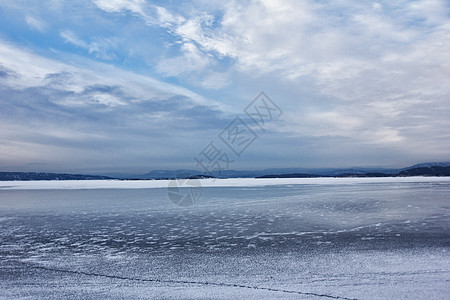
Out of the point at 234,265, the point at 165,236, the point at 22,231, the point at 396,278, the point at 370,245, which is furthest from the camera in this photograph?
the point at 22,231

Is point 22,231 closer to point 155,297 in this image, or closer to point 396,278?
point 155,297

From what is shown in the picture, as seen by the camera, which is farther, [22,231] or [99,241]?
[22,231]

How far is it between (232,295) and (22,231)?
608 centimetres

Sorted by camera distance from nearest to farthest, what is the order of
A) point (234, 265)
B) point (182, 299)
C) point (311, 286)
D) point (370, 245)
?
point (182, 299)
point (311, 286)
point (234, 265)
point (370, 245)

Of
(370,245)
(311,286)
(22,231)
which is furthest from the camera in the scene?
(22,231)

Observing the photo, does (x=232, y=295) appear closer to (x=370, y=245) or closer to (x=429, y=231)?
(x=370, y=245)

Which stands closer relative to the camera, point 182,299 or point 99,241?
point 182,299

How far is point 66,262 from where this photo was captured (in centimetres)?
484

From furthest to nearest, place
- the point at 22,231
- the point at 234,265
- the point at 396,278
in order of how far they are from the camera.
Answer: the point at 22,231, the point at 234,265, the point at 396,278

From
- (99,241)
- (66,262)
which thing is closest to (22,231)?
(99,241)

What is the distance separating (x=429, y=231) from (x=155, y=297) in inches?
243

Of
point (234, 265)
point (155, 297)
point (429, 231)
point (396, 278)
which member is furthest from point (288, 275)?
point (429, 231)

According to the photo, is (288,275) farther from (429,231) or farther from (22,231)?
(22,231)

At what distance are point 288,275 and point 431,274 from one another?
182 centimetres
